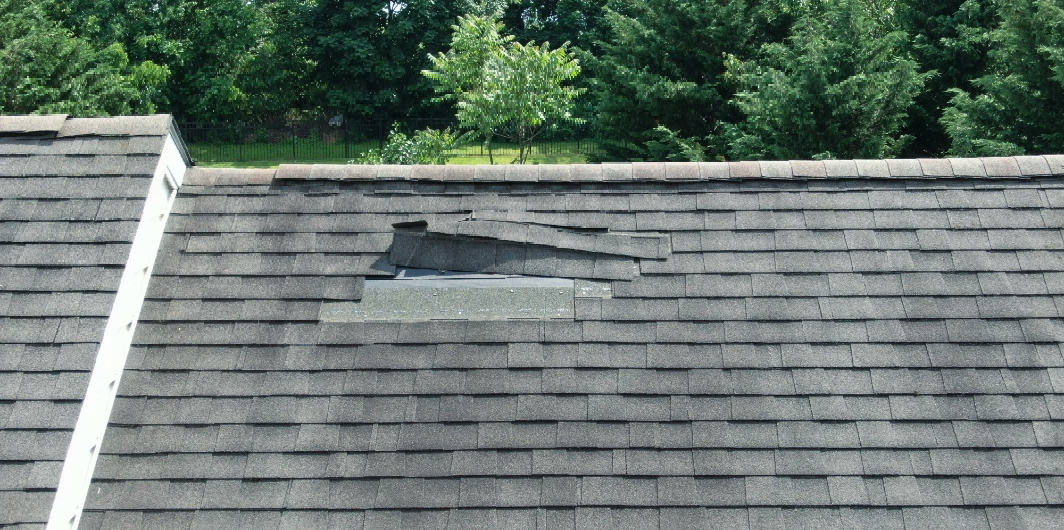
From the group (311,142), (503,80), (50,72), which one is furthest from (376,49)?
(503,80)

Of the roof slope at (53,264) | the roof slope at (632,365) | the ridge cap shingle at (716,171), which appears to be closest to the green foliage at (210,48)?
the roof slope at (53,264)

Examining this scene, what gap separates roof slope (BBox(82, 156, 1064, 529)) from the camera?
4402 millimetres

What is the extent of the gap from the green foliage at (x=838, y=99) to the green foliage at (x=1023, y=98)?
122 cm

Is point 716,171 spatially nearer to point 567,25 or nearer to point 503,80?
point 503,80

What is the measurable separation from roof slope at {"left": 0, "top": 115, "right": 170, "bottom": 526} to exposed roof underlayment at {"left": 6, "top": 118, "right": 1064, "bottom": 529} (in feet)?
0.07

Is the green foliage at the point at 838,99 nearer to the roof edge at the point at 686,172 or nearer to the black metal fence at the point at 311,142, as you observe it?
the roof edge at the point at 686,172

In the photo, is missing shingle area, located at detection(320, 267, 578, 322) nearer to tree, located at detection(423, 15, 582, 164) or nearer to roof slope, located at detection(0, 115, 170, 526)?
roof slope, located at detection(0, 115, 170, 526)

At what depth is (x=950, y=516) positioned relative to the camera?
4312 mm

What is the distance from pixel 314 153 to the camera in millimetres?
33594

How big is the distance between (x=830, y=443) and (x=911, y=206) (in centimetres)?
188

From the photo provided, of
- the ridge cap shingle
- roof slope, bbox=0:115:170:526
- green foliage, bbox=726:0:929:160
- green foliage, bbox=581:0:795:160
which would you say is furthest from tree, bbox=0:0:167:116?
the ridge cap shingle

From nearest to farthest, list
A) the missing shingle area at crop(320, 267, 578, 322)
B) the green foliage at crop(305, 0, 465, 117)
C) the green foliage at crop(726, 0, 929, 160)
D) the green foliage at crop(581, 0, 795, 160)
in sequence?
the missing shingle area at crop(320, 267, 578, 322) < the green foliage at crop(726, 0, 929, 160) < the green foliage at crop(581, 0, 795, 160) < the green foliage at crop(305, 0, 465, 117)

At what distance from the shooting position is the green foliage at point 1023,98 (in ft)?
51.1

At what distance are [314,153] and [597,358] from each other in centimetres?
3015
